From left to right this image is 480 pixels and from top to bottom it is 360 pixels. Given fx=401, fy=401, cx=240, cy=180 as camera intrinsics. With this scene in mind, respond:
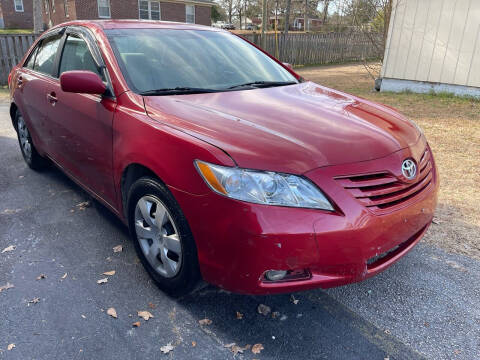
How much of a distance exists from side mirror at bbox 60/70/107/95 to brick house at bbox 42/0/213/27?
90.5 ft

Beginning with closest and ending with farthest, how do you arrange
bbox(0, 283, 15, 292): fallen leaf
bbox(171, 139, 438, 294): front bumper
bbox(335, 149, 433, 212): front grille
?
bbox(171, 139, 438, 294): front bumper
bbox(335, 149, 433, 212): front grille
bbox(0, 283, 15, 292): fallen leaf

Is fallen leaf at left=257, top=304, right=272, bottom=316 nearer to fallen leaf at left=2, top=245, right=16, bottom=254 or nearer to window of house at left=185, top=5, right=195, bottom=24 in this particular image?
fallen leaf at left=2, top=245, right=16, bottom=254

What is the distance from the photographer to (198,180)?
2.14 metres

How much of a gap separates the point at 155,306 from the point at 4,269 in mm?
1279

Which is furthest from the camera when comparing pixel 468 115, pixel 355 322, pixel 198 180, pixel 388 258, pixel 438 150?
pixel 468 115

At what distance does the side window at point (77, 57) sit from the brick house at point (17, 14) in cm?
4224

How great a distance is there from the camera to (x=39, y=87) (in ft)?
13.2

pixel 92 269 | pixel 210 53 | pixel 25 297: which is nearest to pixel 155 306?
pixel 92 269

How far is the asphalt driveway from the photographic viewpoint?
7.44 feet

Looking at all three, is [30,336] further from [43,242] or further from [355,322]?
[355,322]

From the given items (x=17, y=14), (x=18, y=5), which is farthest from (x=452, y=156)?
(x=18, y=5)

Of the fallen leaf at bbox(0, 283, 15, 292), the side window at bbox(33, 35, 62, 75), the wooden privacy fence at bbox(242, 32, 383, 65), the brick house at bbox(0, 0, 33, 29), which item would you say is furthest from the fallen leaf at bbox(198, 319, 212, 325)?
the brick house at bbox(0, 0, 33, 29)

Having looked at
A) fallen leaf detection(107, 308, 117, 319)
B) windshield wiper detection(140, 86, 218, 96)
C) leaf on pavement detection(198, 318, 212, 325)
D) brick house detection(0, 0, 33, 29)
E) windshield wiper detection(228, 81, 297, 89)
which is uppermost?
brick house detection(0, 0, 33, 29)

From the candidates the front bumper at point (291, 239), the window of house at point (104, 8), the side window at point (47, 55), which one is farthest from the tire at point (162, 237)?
the window of house at point (104, 8)
